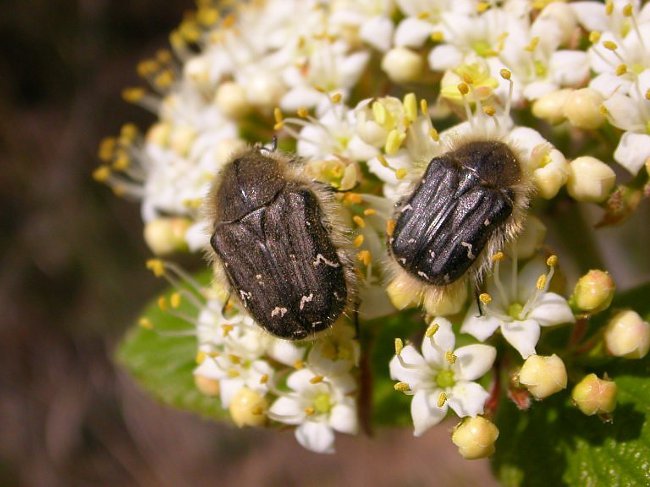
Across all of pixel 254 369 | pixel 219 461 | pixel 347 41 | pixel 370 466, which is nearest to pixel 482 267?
pixel 254 369

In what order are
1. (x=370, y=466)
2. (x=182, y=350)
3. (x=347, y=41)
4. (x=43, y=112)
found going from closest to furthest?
(x=347, y=41) → (x=182, y=350) → (x=370, y=466) → (x=43, y=112)

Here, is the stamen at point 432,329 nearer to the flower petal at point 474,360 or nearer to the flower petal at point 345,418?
the flower petal at point 474,360

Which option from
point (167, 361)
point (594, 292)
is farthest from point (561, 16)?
point (167, 361)

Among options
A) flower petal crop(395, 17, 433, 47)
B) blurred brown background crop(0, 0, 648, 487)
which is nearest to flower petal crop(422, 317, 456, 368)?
flower petal crop(395, 17, 433, 47)

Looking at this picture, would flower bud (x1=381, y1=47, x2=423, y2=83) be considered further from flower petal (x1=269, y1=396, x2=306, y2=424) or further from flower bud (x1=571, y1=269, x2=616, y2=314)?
flower petal (x1=269, y1=396, x2=306, y2=424)

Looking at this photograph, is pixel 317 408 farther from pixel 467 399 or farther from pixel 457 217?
pixel 457 217

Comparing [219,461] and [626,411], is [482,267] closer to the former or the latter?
[626,411]

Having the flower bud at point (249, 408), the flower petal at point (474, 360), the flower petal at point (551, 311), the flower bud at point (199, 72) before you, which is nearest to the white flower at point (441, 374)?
the flower petal at point (474, 360)
